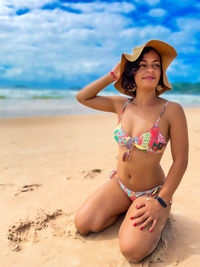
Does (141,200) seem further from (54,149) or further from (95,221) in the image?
(54,149)

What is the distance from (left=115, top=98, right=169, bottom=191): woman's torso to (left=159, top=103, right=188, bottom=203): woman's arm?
0.08 m

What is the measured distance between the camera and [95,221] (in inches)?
106

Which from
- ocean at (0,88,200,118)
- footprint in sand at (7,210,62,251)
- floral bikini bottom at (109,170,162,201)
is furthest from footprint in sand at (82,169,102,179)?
ocean at (0,88,200,118)

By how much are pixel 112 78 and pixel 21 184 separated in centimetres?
211

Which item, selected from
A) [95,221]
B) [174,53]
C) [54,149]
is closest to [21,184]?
[95,221]

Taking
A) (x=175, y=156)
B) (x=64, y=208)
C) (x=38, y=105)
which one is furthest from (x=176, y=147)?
(x=38, y=105)

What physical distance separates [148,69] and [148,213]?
1.30 metres

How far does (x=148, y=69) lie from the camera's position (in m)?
2.51

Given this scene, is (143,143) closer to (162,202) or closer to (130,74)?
(162,202)

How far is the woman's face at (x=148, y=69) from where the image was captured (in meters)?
2.53

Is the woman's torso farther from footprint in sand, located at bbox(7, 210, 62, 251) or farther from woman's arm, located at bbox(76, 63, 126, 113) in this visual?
footprint in sand, located at bbox(7, 210, 62, 251)

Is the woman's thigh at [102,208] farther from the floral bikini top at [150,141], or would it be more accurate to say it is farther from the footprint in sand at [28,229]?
the floral bikini top at [150,141]

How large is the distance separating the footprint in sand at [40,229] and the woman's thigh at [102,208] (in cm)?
15

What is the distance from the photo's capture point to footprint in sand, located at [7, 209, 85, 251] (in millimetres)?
2600
